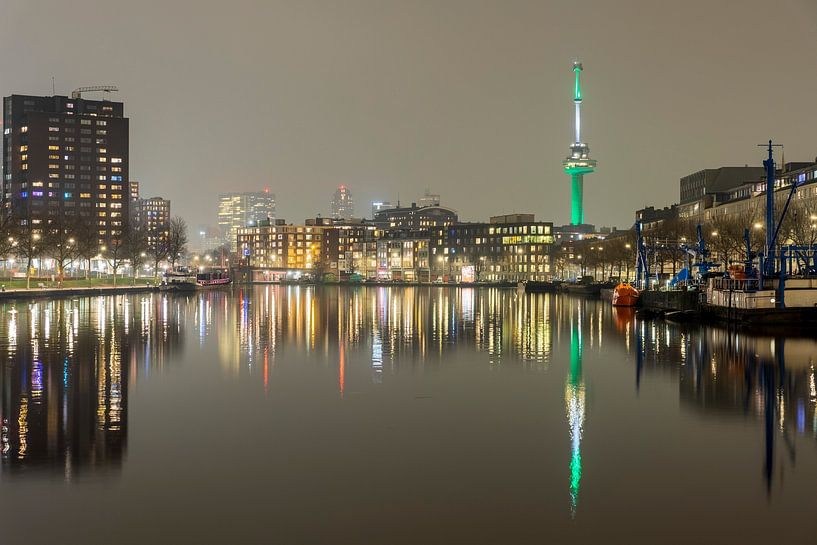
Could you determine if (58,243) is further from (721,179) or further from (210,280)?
(721,179)

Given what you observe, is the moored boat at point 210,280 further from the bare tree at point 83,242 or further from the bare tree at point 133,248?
the bare tree at point 83,242

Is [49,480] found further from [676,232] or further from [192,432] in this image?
[676,232]

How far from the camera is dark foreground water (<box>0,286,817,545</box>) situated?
13758mm

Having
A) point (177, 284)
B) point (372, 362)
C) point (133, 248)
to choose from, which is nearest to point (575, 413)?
point (372, 362)

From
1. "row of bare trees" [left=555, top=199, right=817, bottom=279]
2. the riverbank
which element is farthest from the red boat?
the riverbank

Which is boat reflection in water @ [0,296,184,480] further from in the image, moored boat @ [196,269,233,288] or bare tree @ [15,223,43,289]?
moored boat @ [196,269,233,288]

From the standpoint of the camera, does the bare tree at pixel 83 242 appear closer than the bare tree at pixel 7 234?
No

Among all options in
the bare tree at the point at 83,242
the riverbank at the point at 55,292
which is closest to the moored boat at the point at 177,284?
the riverbank at the point at 55,292

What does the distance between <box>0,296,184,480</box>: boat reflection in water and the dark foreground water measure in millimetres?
109

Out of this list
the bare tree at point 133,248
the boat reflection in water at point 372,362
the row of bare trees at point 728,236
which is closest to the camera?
the boat reflection in water at point 372,362

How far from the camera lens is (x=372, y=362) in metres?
35.0

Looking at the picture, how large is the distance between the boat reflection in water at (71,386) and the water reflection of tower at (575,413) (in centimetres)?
880

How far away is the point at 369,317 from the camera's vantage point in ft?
219

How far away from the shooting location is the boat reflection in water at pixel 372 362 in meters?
19.8
